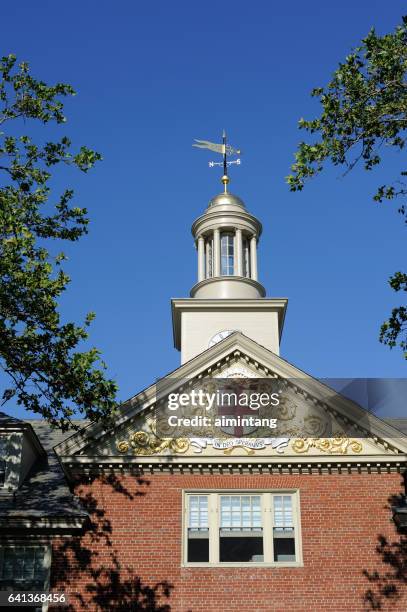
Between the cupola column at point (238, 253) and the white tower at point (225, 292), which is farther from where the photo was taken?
the cupola column at point (238, 253)

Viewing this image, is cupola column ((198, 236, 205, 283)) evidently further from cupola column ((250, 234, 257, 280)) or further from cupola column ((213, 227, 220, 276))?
cupola column ((250, 234, 257, 280))

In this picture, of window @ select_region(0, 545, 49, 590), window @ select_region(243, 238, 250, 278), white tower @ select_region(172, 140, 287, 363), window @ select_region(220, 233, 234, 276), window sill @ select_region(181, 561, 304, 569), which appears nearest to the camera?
window @ select_region(0, 545, 49, 590)

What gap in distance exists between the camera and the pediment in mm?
20703

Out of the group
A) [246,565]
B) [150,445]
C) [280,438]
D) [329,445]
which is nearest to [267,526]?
[246,565]

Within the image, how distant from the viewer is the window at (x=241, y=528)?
19859 millimetres

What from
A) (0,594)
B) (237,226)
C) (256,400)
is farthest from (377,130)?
(237,226)

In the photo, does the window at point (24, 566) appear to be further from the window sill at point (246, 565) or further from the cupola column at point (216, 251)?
the cupola column at point (216, 251)

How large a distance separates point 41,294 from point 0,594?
8137mm

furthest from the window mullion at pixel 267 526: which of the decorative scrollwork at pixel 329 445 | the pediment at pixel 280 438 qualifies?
the decorative scrollwork at pixel 329 445

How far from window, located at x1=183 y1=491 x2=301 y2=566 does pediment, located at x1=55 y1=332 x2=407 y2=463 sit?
1.08 m

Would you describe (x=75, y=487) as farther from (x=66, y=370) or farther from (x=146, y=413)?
(x=66, y=370)

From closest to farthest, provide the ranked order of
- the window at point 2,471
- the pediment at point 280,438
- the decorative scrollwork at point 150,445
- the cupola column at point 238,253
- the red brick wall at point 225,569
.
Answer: the red brick wall at point 225,569
the pediment at point 280,438
the decorative scrollwork at point 150,445
the window at point 2,471
the cupola column at point 238,253

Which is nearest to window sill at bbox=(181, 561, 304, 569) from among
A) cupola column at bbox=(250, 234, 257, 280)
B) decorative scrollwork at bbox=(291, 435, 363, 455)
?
decorative scrollwork at bbox=(291, 435, 363, 455)

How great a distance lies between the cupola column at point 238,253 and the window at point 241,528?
1272 centimetres
